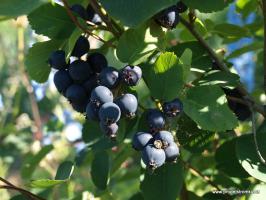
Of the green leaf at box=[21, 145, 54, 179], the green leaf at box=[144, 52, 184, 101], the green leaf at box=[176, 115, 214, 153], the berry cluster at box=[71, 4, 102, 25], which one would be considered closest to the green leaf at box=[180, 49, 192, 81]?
the green leaf at box=[144, 52, 184, 101]

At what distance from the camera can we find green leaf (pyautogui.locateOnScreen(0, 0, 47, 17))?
815mm

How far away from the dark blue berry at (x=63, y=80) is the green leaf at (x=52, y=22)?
0.27 feet

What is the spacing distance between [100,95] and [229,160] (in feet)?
1.59

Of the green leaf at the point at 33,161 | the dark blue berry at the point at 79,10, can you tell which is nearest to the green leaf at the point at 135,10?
the dark blue berry at the point at 79,10

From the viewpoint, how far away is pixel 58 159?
2.63 metres

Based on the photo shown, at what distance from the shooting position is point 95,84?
104cm

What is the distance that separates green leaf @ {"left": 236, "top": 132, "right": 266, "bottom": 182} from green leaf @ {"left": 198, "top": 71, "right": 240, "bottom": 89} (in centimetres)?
13

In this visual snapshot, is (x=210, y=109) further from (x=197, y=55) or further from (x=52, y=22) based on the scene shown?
(x=52, y=22)

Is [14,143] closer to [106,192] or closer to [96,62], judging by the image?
[106,192]

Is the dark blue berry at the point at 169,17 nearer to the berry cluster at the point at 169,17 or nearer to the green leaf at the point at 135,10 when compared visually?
the berry cluster at the point at 169,17

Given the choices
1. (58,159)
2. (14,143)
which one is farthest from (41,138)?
(14,143)

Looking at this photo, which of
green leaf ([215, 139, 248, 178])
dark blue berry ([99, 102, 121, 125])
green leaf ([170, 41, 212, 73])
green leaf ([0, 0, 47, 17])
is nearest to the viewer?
green leaf ([0, 0, 47, 17])

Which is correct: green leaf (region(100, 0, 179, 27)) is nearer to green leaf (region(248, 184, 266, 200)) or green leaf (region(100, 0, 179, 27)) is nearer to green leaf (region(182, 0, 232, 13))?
green leaf (region(182, 0, 232, 13))

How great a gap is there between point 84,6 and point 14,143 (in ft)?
5.79
